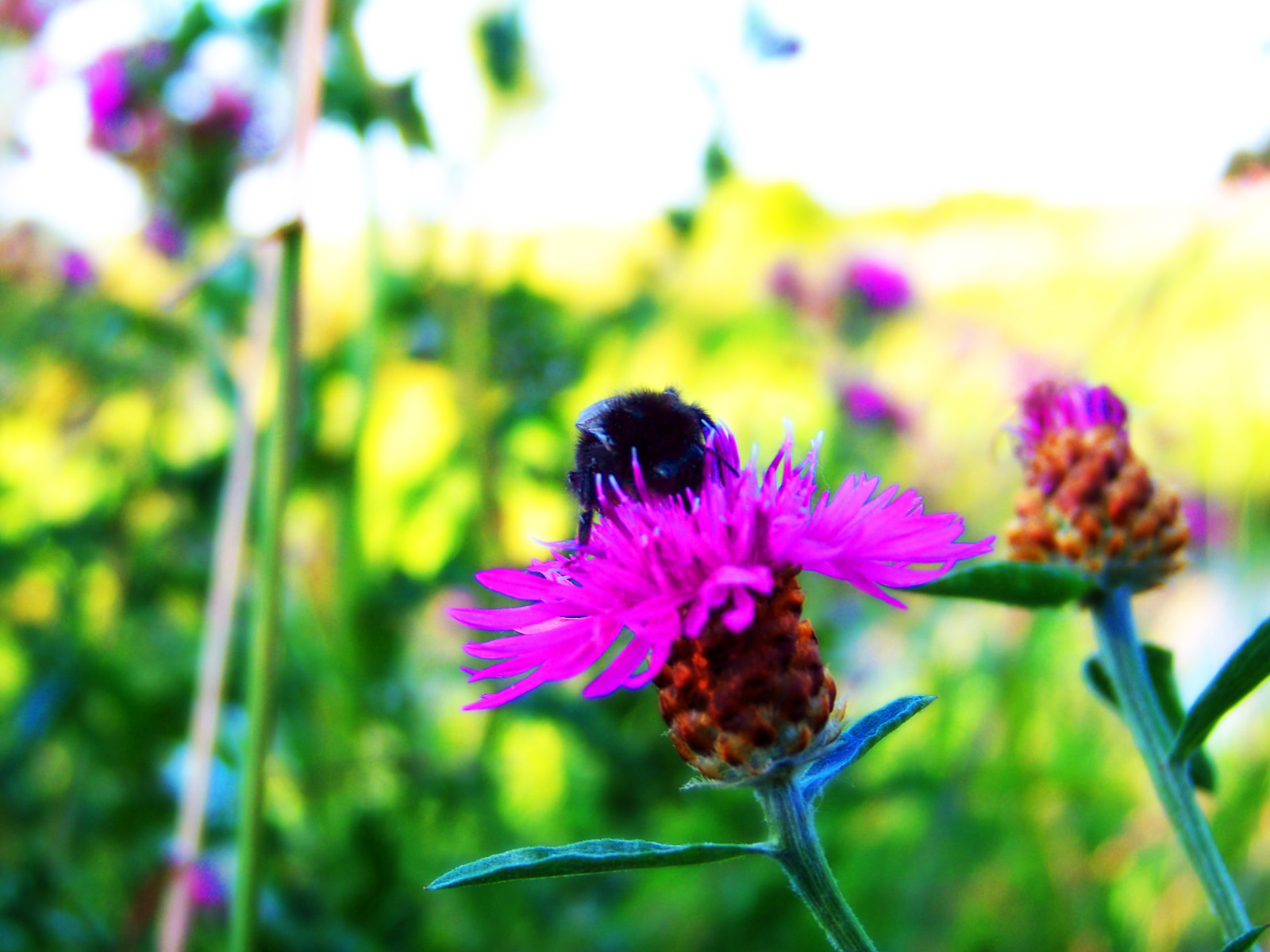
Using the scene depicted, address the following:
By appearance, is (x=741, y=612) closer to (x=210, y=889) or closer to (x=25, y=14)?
(x=210, y=889)

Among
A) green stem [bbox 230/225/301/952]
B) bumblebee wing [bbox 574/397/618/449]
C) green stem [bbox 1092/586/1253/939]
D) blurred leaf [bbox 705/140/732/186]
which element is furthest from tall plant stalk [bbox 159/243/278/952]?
blurred leaf [bbox 705/140/732/186]

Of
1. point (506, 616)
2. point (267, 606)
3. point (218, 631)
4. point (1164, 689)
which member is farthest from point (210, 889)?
point (1164, 689)

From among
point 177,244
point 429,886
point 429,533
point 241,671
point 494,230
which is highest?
point 177,244

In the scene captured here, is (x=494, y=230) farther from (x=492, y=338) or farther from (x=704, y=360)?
(x=704, y=360)

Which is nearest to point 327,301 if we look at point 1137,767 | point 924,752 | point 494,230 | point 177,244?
point 177,244

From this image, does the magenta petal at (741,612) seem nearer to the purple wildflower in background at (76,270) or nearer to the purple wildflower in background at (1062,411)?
the purple wildflower in background at (1062,411)

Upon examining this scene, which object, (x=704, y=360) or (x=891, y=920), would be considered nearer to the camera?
(x=891, y=920)
